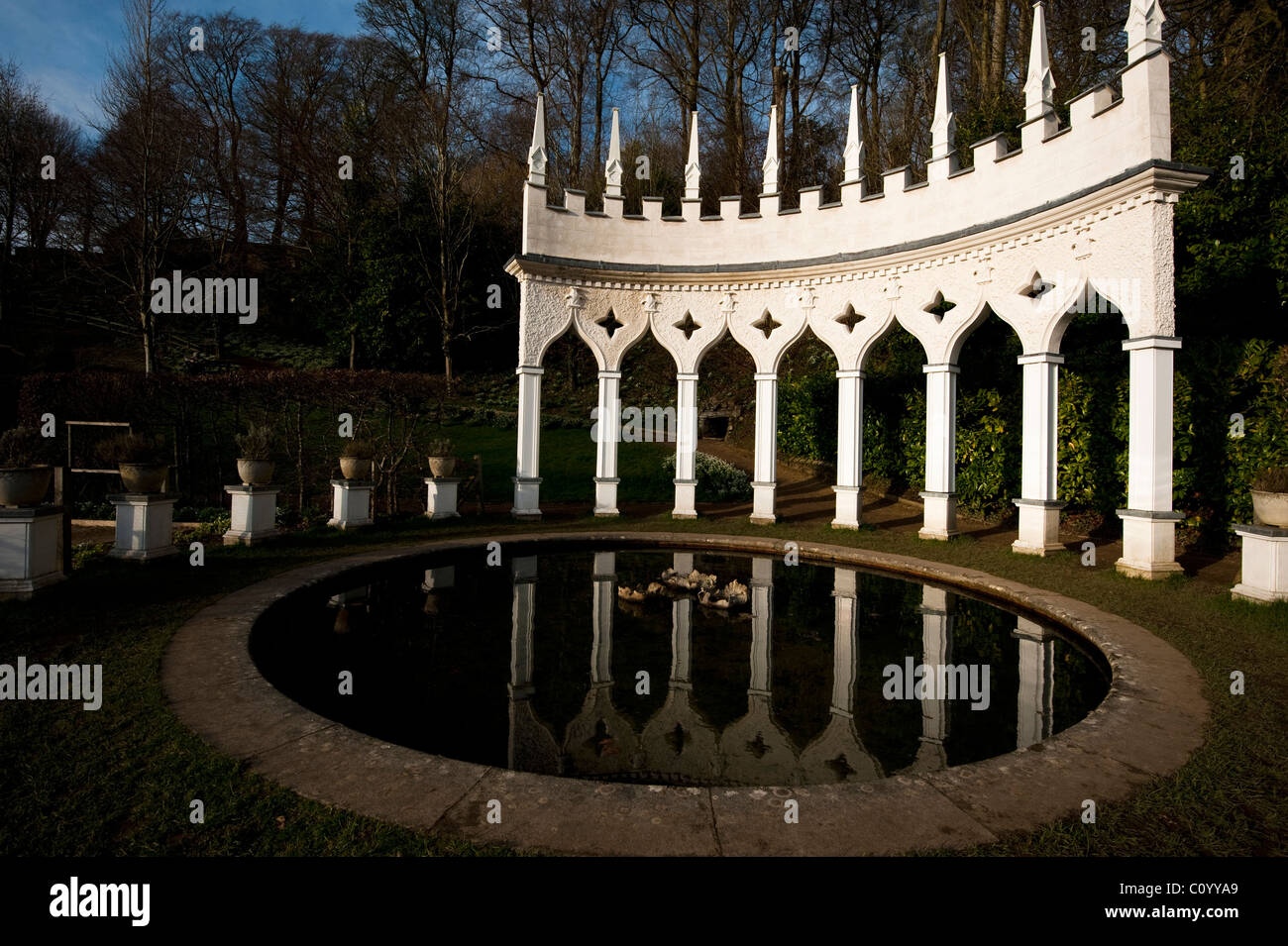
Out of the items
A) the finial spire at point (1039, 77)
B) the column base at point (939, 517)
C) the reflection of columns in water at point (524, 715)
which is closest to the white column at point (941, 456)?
the column base at point (939, 517)

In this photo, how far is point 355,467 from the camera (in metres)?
11.4

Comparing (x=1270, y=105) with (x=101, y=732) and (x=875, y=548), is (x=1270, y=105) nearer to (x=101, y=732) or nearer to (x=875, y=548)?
(x=875, y=548)

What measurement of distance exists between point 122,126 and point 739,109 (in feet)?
59.9

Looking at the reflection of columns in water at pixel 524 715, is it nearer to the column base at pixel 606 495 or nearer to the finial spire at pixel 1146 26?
the column base at pixel 606 495

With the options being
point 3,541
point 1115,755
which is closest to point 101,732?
point 3,541

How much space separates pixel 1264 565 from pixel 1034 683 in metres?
4.11

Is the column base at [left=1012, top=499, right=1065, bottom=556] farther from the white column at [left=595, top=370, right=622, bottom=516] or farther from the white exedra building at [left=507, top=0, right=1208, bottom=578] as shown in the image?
the white column at [left=595, top=370, right=622, bottom=516]

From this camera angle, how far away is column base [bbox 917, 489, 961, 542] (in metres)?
11.5

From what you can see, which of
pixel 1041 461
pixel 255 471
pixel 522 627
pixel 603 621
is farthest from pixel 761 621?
pixel 255 471

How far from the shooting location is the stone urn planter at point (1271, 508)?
7004 millimetres

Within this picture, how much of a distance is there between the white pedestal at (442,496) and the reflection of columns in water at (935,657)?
27.6 feet

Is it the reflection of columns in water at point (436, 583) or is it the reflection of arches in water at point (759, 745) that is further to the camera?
the reflection of columns in water at point (436, 583)

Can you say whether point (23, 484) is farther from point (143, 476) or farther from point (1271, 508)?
point (1271, 508)

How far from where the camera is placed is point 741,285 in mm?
14094
